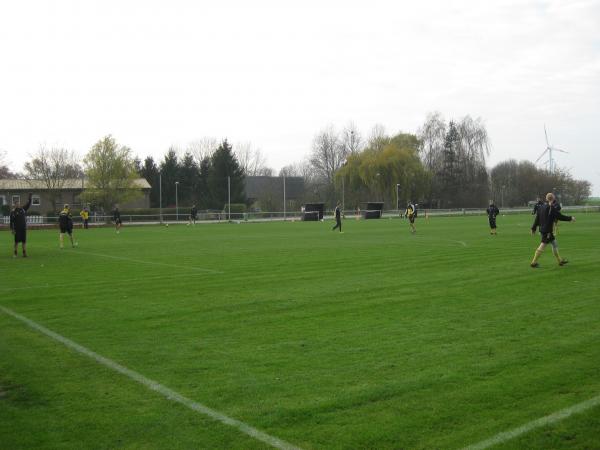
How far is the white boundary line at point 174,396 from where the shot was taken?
4504 millimetres

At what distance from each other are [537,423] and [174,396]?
320 cm

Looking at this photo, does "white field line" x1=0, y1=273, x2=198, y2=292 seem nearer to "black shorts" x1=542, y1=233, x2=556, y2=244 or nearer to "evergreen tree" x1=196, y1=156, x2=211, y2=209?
"black shorts" x1=542, y1=233, x2=556, y2=244

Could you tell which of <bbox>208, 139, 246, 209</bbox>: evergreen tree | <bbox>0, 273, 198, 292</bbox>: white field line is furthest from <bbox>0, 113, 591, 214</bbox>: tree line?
<bbox>0, 273, 198, 292</bbox>: white field line

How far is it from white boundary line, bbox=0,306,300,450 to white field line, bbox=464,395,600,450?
1410 millimetres

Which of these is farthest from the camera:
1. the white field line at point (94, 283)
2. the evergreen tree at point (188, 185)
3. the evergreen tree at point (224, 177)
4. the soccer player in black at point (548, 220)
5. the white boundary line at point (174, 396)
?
the evergreen tree at point (188, 185)

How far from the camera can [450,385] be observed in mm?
5625

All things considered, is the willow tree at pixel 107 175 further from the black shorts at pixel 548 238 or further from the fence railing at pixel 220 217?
the black shorts at pixel 548 238

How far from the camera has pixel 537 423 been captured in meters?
4.68

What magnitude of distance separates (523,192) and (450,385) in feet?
332

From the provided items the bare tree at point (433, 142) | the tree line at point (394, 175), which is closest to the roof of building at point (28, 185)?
the tree line at point (394, 175)

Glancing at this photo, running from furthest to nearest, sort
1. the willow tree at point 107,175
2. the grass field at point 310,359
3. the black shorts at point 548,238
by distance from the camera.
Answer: the willow tree at point 107,175, the black shorts at point 548,238, the grass field at point 310,359

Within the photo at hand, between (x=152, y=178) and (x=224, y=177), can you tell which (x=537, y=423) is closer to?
(x=224, y=177)

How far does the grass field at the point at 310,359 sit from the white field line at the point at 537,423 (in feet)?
0.18

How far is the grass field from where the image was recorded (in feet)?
15.4
